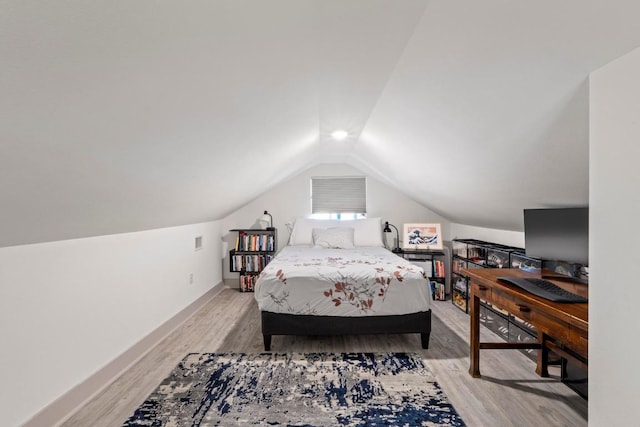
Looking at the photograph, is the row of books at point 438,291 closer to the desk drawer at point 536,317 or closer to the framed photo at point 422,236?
the framed photo at point 422,236

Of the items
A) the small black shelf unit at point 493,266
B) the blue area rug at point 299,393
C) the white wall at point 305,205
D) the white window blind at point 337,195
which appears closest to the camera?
the blue area rug at point 299,393

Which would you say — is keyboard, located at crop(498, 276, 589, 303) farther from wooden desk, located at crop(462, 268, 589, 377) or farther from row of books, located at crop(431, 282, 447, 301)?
row of books, located at crop(431, 282, 447, 301)

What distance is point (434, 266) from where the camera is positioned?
14.0 feet

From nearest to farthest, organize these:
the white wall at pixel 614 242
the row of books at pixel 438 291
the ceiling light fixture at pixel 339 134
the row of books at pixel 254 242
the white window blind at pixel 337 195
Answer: the white wall at pixel 614 242, the ceiling light fixture at pixel 339 134, the row of books at pixel 438 291, the row of books at pixel 254 242, the white window blind at pixel 337 195

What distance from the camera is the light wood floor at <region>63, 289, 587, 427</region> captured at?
6.06 feet

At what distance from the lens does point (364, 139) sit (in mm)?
3215

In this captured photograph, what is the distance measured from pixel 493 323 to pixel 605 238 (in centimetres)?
228

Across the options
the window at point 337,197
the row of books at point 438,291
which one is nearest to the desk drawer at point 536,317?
the row of books at point 438,291

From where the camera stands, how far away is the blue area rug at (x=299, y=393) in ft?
5.98

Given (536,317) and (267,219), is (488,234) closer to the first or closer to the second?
(536,317)

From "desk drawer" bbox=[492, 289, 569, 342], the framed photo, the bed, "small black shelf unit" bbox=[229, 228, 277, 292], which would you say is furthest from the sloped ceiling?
"small black shelf unit" bbox=[229, 228, 277, 292]

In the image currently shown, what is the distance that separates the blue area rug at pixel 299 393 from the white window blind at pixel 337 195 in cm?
274

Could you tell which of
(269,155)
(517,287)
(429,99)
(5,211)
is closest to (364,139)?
(269,155)

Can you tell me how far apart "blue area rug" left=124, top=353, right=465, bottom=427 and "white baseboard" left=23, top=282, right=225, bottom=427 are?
388 millimetres
